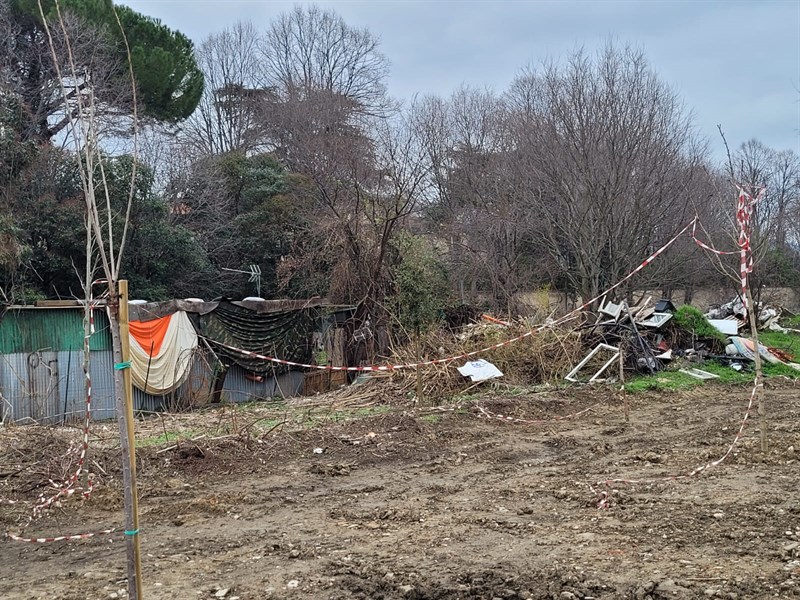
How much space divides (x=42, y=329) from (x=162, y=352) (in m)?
2.32

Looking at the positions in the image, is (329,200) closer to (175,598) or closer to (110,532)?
(110,532)

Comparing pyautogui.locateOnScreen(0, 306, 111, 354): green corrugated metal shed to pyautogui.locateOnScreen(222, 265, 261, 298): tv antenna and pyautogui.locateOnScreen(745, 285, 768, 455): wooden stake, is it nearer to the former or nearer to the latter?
pyautogui.locateOnScreen(222, 265, 261, 298): tv antenna

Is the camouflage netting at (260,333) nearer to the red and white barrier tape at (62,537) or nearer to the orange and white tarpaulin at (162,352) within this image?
the orange and white tarpaulin at (162,352)

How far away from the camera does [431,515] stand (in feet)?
20.4

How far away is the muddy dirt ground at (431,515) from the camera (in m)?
4.51

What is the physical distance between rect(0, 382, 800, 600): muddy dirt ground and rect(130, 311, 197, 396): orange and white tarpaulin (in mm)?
5445

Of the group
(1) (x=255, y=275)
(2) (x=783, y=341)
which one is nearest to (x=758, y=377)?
(2) (x=783, y=341)

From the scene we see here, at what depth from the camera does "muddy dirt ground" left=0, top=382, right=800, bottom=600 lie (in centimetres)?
451

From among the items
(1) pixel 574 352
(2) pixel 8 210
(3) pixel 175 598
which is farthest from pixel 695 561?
(2) pixel 8 210

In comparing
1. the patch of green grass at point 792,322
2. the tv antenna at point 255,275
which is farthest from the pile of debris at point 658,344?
the tv antenna at point 255,275

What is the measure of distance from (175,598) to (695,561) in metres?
3.28

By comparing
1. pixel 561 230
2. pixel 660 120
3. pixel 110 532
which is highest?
pixel 660 120

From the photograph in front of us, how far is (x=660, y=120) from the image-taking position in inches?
768

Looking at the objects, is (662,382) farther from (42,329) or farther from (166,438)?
(42,329)
